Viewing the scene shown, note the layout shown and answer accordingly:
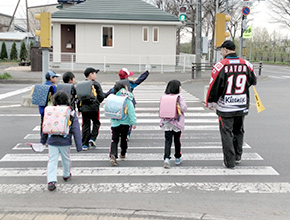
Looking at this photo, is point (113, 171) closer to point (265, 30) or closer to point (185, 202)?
point (185, 202)

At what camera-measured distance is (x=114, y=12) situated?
98.8 ft

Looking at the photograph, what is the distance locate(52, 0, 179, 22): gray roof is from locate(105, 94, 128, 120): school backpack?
23835 mm

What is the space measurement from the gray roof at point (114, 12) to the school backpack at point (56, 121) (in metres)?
24.9

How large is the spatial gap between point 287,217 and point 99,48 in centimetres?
2656

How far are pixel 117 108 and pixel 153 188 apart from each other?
5.22 ft

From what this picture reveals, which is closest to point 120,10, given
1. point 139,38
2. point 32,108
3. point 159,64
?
point 139,38

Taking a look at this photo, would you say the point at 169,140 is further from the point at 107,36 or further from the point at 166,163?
the point at 107,36

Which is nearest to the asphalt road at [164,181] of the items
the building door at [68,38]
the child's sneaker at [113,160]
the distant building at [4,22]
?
the child's sneaker at [113,160]

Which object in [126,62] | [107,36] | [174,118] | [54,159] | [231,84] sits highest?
[107,36]

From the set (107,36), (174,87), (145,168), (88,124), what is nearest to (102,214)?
(145,168)

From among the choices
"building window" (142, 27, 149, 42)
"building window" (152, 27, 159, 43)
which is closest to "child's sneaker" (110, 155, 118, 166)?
"building window" (142, 27, 149, 42)

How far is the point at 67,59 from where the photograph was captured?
95.7ft

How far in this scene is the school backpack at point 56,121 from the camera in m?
5.35

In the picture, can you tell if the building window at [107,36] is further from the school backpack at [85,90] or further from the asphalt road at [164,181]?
the school backpack at [85,90]
